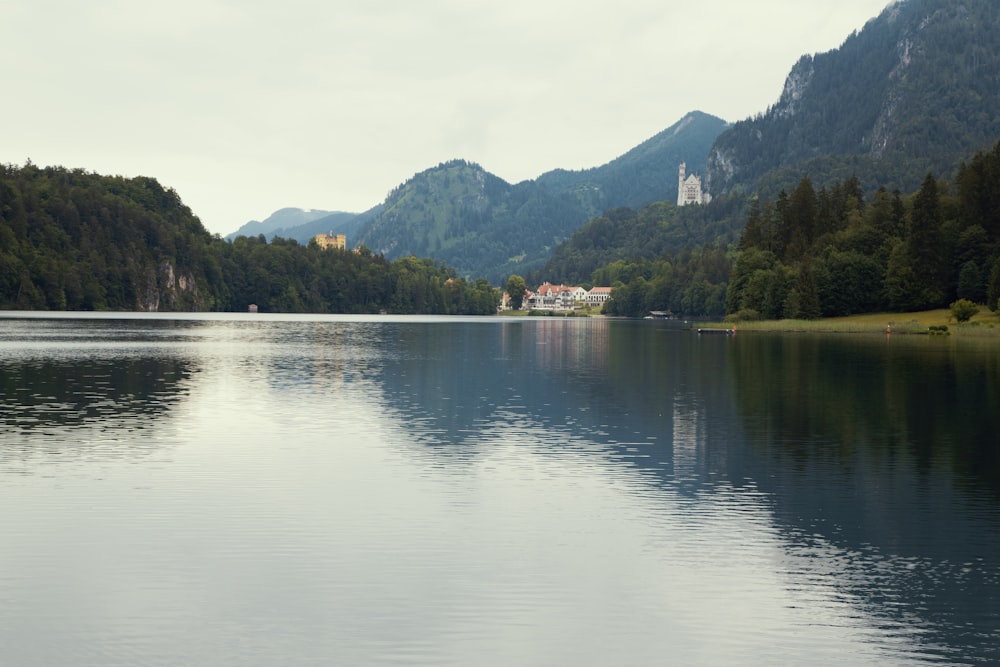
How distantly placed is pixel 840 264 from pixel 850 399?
11996 centimetres

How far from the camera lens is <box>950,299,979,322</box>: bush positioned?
143 meters

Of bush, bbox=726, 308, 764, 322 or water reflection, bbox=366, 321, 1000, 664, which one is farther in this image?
bush, bbox=726, 308, 764, 322

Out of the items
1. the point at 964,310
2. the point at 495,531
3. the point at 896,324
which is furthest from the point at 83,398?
the point at 896,324

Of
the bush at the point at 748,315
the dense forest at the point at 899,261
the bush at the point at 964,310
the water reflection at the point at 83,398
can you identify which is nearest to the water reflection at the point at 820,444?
the water reflection at the point at 83,398

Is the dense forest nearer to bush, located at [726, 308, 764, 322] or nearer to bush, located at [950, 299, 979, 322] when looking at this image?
bush, located at [726, 308, 764, 322]

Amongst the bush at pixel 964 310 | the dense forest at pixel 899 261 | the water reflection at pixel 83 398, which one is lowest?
the water reflection at pixel 83 398

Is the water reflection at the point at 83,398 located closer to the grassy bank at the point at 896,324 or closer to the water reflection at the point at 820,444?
the water reflection at the point at 820,444

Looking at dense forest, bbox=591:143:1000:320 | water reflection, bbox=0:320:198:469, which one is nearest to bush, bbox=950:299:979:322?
dense forest, bbox=591:143:1000:320

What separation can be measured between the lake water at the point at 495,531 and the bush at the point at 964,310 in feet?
331

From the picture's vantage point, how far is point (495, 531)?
23.8 metres

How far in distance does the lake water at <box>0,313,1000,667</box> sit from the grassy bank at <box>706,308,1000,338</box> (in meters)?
96.0

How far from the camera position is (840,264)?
16700cm

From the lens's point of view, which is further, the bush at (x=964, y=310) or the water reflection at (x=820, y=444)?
the bush at (x=964, y=310)

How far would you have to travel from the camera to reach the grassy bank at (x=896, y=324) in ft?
456
